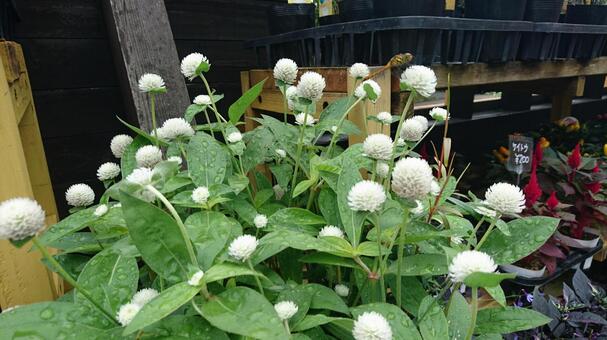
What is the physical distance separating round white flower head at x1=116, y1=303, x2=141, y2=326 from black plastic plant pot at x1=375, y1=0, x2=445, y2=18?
1.18 meters

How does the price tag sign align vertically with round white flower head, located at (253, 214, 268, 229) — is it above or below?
below

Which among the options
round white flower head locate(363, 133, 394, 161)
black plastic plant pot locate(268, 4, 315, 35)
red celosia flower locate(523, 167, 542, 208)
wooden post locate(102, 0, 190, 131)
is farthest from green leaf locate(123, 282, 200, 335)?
A: black plastic plant pot locate(268, 4, 315, 35)

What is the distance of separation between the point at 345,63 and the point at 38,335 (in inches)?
41.8

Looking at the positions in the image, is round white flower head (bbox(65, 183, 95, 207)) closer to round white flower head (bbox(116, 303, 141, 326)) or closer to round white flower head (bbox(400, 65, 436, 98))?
round white flower head (bbox(116, 303, 141, 326))

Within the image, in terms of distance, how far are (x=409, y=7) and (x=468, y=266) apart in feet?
3.44

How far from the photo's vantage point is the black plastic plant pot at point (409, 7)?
1279 millimetres

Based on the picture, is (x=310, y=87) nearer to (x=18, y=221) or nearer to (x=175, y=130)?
(x=175, y=130)

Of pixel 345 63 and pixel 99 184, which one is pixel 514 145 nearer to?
pixel 345 63

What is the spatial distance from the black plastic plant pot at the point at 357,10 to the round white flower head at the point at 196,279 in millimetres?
1194

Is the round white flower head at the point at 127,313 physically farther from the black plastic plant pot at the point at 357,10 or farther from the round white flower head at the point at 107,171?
the black plastic plant pot at the point at 357,10

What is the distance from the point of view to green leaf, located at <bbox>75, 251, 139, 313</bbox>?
20.3 inches

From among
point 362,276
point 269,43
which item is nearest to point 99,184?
point 269,43

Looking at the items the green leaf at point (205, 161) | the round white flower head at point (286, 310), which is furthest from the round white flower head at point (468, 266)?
the green leaf at point (205, 161)

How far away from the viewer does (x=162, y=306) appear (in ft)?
1.34
